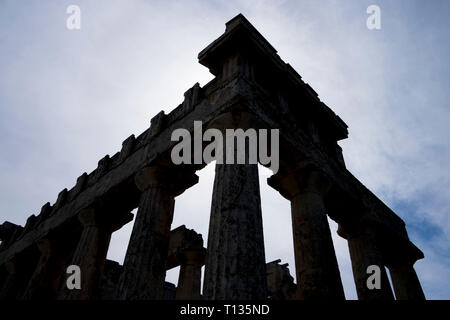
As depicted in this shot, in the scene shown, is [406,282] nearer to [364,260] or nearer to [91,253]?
[364,260]

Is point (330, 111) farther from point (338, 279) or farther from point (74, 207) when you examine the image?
Result: point (74, 207)

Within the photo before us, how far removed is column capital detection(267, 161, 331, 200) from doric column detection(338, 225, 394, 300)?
8.02ft

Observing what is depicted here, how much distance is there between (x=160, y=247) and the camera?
833cm

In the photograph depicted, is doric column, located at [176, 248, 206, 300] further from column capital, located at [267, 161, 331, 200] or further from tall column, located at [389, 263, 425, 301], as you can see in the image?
tall column, located at [389, 263, 425, 301]

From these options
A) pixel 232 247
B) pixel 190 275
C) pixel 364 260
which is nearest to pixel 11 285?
pixel 190 275

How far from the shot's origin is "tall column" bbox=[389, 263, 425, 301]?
11.9 meters

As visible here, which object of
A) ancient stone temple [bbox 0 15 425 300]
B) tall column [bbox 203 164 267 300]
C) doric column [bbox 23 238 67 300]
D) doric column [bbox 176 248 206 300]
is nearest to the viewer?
tall column [bbox 203 164 267 300]

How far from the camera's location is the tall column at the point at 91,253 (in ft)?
31.9

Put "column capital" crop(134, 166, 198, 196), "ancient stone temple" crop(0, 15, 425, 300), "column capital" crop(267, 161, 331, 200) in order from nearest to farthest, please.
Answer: "ancient stone temple" crop(0, 15, 425, 300)
"column capital" crop(267, 161, 331, 200)
"column capital" crop(134, 166, 198, 196)

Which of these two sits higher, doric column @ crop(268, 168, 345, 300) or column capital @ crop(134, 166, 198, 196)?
column capital @ crop(134, 166, 198, 196)

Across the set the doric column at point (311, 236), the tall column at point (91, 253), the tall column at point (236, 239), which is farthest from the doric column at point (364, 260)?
the tall column at point (91, 253)

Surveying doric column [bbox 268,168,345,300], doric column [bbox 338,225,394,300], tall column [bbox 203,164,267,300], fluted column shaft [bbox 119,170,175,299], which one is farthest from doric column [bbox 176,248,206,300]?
tall column [bbox 203,164,267,300]
